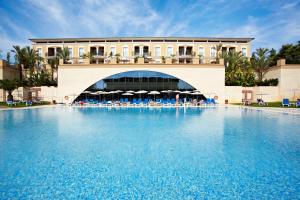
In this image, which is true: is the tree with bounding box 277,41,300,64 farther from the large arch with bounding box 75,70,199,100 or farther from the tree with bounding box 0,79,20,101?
the tree with bounding box 0,79,20,101

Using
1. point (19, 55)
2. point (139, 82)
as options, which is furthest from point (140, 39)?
point (19, 55)

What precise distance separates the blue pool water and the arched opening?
55.8 feet

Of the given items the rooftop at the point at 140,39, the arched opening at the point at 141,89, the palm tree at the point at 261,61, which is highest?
the rooftop at the point at 140,39

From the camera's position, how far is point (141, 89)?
92.1 ft

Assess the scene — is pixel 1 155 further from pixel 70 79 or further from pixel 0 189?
pixel 70 79

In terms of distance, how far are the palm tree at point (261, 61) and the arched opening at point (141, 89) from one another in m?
12.3

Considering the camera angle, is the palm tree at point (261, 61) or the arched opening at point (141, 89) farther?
the palm tree at point (261, 61)

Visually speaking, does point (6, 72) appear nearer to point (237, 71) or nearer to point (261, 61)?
point (237, 71)

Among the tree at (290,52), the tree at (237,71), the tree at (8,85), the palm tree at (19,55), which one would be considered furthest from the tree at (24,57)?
the tree at (290,52)

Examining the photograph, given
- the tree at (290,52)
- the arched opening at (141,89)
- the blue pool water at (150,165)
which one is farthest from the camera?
the tree at (290,52)

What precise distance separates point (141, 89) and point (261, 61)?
20150 millimetres

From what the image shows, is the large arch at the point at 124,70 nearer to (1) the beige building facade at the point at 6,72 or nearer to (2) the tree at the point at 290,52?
(1) the beige building facade at the point at 6,72

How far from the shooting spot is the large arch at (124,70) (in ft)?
85.0

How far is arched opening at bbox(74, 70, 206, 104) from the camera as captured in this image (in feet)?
86.6
